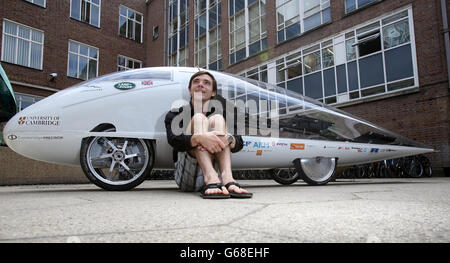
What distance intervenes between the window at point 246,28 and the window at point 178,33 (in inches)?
179

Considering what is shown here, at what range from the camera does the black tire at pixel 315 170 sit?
3535 mm

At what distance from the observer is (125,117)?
287 cm

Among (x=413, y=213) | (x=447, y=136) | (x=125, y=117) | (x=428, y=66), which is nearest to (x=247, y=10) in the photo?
(x=428, y=66)

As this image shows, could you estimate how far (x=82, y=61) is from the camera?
16.4 metres

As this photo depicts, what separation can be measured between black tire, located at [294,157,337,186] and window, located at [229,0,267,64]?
35.2 ft

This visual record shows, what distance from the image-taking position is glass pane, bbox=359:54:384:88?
9.29 meters

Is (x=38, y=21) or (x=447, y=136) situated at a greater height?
(x=38, y=21)

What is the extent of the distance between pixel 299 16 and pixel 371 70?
4.14 meters

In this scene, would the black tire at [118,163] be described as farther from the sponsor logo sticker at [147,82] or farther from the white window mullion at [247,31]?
the white window mullion at [247,31]

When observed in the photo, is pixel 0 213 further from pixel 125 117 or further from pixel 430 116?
pixel 430 116

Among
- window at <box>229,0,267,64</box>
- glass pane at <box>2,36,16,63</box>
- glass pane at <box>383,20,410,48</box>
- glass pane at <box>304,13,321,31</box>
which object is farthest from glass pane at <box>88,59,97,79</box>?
glass pane at <box>383,20,410,48</box>

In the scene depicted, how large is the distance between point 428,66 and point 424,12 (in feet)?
5.49

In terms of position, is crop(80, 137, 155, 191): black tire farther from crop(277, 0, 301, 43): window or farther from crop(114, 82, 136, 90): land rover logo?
crop(277, 0, 301, 43): window
